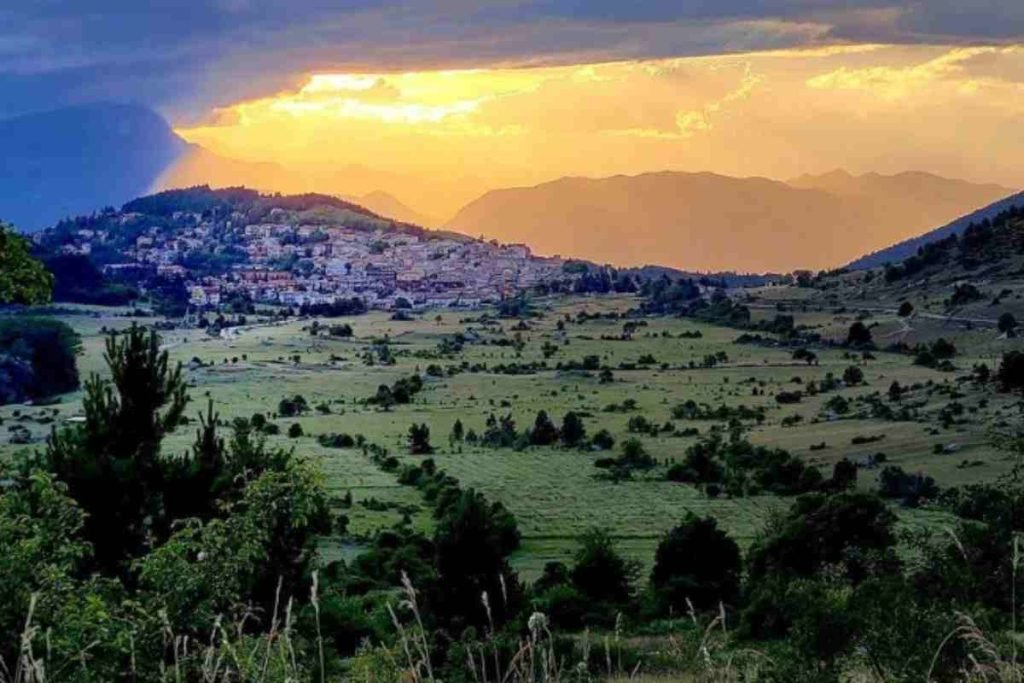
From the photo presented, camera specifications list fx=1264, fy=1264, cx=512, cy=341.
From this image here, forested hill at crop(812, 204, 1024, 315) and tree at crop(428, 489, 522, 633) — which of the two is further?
forested hill at crop(812, 204, 1024, 315)

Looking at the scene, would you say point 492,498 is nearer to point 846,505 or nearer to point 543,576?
point 543,576

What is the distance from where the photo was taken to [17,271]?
11.6 m

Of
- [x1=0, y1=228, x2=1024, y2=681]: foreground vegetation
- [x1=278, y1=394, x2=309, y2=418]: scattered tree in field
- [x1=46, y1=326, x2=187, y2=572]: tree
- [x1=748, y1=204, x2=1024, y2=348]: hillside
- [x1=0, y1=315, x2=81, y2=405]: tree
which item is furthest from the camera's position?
[x1=748, y1=204, x2=1024, y2=348]: hillside

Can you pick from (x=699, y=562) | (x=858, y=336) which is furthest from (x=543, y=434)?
(x=858, y=336)

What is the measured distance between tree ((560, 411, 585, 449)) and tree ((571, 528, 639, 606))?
29.6 metres

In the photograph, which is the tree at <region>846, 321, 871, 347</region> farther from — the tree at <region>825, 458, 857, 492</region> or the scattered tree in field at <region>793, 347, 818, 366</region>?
the tree at <region>825, 458, 857, 492</region>

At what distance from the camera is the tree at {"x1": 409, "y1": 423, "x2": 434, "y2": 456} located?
5909 cm

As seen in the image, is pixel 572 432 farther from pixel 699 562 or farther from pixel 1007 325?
pixel 1007 325

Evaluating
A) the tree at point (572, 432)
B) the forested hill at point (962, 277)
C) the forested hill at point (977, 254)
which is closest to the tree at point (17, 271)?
the tree at point (572, 432)

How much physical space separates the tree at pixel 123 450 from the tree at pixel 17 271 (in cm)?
546

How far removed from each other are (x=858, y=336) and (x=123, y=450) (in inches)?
2932

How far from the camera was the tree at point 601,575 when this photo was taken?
94.8 ft

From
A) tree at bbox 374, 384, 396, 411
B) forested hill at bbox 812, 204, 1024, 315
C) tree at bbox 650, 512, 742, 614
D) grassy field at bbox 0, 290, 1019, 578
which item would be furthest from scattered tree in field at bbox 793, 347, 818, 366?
tree at bbox 650, 512, 742, 614

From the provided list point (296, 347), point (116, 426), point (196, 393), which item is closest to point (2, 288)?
point (116, 426)
